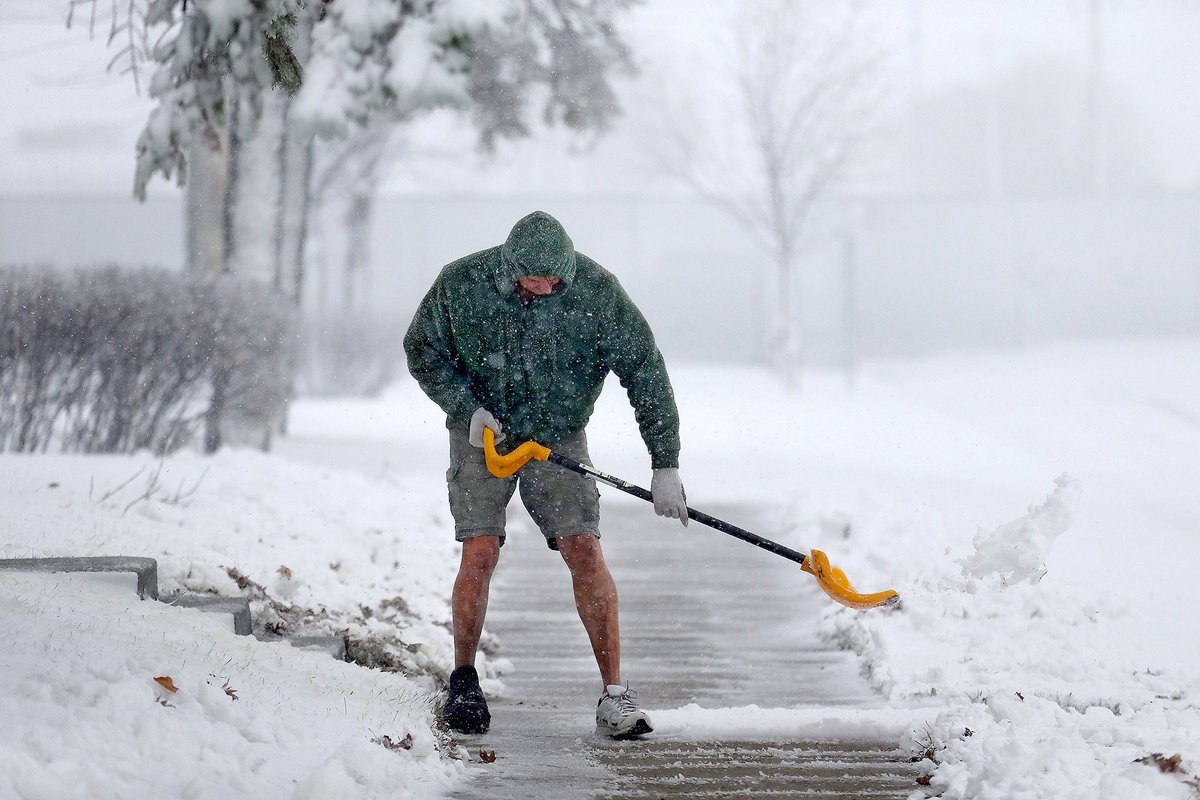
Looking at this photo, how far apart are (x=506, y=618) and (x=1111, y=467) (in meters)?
11.7

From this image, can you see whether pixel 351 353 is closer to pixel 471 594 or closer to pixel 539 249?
pixel 471 594

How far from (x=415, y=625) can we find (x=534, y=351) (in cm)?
192

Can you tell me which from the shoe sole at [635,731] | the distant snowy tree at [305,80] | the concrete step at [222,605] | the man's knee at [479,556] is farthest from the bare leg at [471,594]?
the distant snowy tree at [305,80]

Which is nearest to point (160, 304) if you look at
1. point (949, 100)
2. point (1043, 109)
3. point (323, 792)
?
point (323, 792)

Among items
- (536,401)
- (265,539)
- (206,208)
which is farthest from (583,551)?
(206,208)

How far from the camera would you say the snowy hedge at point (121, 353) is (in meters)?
8.60

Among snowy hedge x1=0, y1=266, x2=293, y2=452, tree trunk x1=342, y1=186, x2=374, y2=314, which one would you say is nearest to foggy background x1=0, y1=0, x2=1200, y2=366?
tree trunk x1=342, y1=186, x2=374, y2=314

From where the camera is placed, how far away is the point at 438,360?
4484 mm

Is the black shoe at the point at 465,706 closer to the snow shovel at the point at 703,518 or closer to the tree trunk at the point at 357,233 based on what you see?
the snow shovel at the point at 703,518

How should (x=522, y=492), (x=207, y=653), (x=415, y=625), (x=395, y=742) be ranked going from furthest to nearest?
(x=415, y=625) < (x=522, y=492) < (x=207, y=653) < (x=395, y=742)

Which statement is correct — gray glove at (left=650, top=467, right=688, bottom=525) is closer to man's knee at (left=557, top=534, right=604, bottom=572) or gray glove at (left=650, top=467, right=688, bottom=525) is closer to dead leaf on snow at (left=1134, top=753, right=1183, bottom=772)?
man's knee at (left=557, top=534, right=604, bottom=572)

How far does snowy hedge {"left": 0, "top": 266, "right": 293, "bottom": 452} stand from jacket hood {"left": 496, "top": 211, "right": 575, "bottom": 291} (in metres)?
5.27

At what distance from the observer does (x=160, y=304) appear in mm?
9047

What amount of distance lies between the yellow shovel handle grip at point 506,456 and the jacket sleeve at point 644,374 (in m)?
0.34
